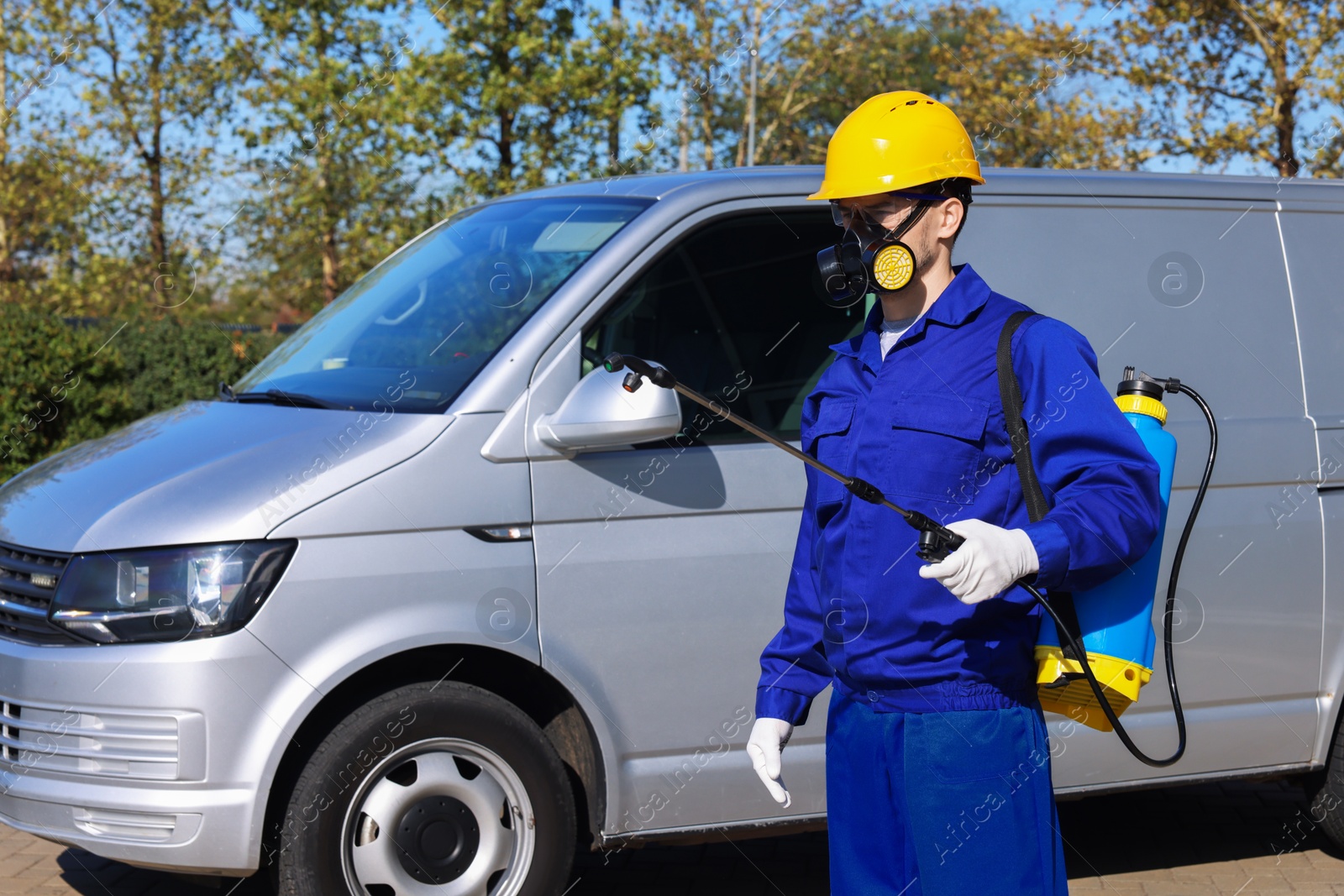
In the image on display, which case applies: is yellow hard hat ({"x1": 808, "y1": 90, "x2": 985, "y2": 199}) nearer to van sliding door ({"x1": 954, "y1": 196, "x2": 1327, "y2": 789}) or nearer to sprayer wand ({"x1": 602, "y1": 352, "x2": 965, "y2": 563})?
sprayer wand ({"x1": 602, "y1": 352, "x2": 965, "y2": 563})

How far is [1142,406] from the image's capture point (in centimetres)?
252

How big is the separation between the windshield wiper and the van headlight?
56 cm

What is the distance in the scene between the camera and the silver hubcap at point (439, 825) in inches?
144

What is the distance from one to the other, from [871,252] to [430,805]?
6.55 ft

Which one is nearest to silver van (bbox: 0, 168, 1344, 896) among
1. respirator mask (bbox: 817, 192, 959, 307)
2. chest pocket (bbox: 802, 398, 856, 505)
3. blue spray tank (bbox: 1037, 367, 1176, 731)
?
chest pocket (bbox: 802, 398, 856, 505)

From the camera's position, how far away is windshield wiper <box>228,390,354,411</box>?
13.1 feet

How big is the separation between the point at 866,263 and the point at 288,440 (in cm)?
185

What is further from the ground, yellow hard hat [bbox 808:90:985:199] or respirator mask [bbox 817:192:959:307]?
yellow hard hat [bbox 808:90:985:199]

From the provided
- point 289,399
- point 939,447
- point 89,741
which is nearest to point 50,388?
point 289,399

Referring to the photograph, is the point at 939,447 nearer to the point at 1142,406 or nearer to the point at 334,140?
the point at 1142,406

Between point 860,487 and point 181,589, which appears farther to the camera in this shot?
point 181,589

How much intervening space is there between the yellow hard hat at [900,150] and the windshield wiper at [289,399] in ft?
6.10

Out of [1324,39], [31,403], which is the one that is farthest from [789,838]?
[1324,39]

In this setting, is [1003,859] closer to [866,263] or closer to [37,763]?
[866,263]
